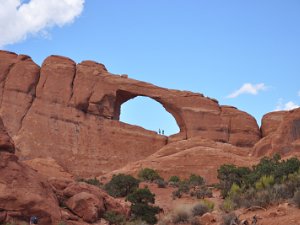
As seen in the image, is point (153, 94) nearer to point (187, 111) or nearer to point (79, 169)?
point (187, 111)

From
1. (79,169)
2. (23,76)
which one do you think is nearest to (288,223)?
(79,169)

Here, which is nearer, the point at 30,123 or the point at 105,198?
the point at 105,198

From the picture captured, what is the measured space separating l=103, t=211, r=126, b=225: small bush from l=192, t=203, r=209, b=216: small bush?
2783mm

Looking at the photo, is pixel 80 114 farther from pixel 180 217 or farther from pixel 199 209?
pixel 180 217

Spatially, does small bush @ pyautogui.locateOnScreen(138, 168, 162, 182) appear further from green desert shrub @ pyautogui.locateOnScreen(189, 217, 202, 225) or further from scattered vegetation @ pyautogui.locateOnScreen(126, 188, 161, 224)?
green desert shrub @ pyautogui.locateOnScreen(189, 217, 202, 225)

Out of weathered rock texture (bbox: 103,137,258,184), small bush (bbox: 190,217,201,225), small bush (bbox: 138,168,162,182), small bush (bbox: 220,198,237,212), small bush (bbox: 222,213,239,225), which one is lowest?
small bush (bbox: 190,217,201,225)

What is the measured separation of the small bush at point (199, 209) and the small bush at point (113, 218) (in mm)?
2783

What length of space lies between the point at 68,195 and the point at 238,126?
46.6m

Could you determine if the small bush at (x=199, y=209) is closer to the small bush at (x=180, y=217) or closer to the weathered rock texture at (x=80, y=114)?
the small bush at (x=180, y=217)

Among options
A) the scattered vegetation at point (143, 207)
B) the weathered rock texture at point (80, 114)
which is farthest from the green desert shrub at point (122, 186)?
the weathered rock texture at point (80, 114)

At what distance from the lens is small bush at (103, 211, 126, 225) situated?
16.9 m

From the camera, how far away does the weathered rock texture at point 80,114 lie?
5297 centimetres

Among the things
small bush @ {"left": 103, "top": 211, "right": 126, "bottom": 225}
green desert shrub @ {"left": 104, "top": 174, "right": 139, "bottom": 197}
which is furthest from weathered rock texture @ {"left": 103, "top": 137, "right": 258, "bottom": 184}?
small bush @ {"left": 103, "top": 211, "right": 126, "bottom": 225}

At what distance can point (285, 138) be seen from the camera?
154ft
